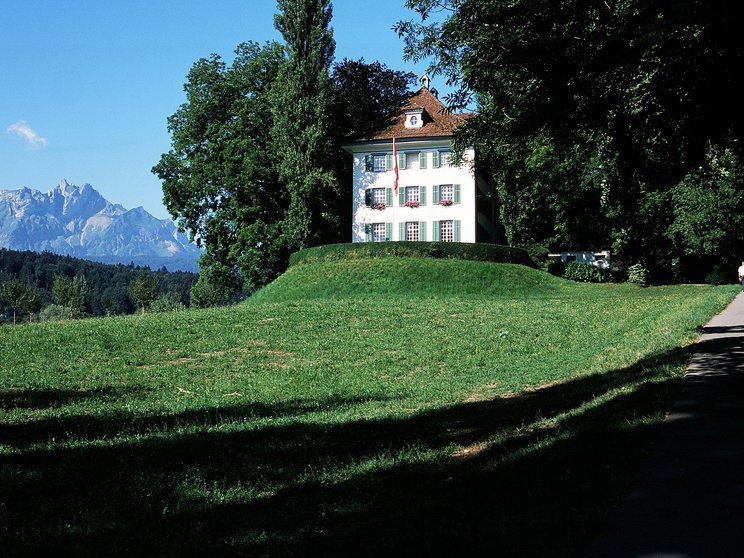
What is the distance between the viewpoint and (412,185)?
184 feet

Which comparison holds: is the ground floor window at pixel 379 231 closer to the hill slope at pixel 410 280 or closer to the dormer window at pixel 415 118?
the dormer window at pixel 415 118

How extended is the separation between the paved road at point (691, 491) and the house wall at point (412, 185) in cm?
4653

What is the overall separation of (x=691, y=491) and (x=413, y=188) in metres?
51.6

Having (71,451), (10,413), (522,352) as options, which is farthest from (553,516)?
(522,352)

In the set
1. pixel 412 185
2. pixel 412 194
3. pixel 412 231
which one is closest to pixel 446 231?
pixel 412 231

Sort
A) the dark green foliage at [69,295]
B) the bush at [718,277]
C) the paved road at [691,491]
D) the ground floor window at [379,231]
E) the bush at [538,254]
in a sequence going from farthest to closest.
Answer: the dark green foliage at [69,295], the ground floor window at [379,231], the bush at [538,254], the bush at [718,277], the paved road at [691,491]

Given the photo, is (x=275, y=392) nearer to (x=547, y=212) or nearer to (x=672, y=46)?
(x=672, y=46)

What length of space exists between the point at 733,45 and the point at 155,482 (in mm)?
8594

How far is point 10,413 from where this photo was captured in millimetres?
11602

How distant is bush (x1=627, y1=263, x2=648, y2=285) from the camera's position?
48969 millimetres

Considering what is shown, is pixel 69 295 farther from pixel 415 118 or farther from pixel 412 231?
pixel 415 118

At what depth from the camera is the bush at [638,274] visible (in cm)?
4897

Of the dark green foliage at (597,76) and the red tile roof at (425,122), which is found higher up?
the red tile roof at (425,122)

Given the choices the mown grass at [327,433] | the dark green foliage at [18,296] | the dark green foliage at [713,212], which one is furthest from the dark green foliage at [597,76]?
the dark green foliage at [18,296]
